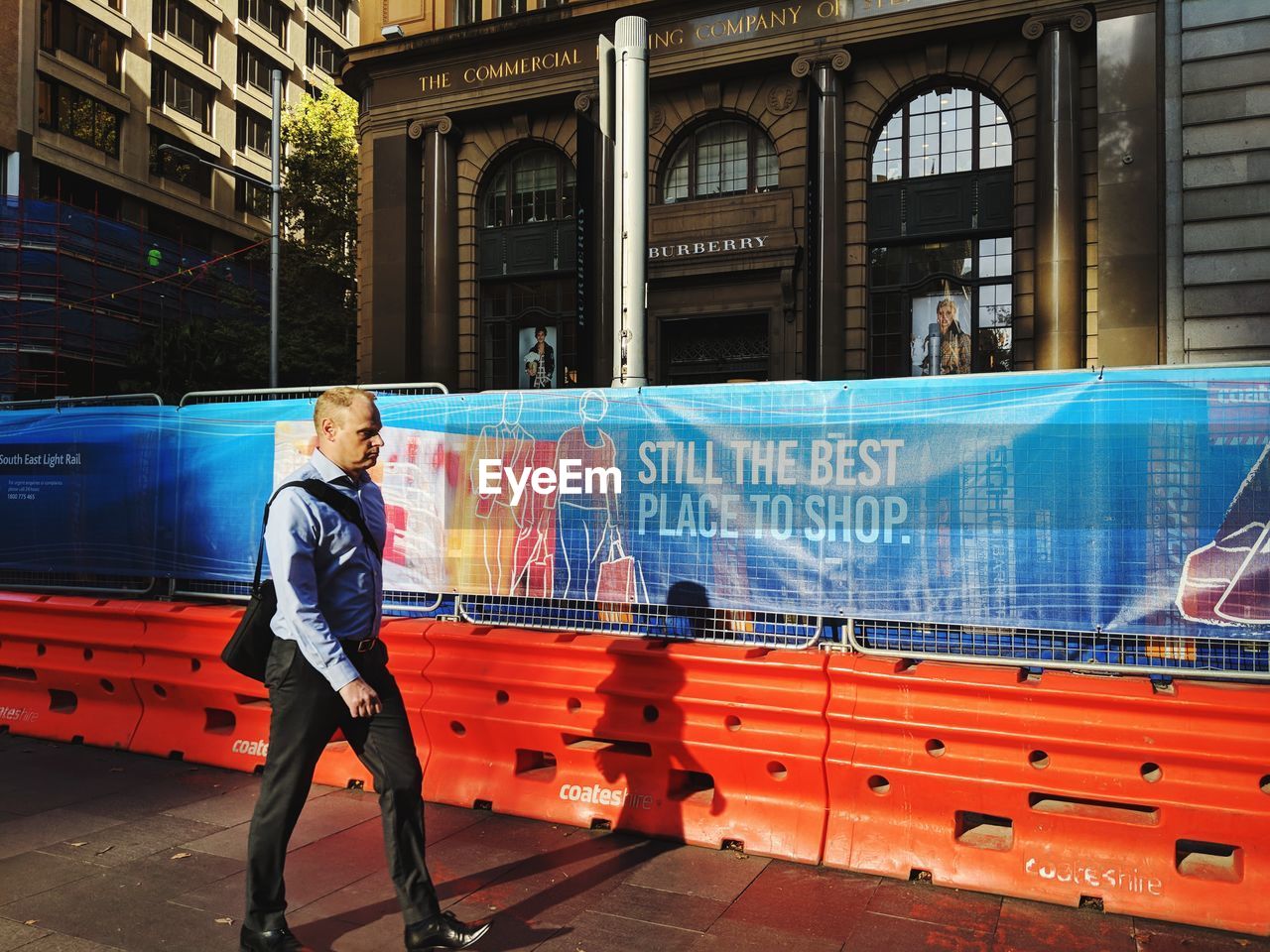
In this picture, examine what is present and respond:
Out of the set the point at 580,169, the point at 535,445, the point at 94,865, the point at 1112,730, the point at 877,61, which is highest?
the point at 877,61

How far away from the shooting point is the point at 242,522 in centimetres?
714

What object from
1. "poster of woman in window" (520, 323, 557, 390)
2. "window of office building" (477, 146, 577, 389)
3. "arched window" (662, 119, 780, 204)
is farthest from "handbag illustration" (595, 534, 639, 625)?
"poster of woman in window" (520, 323, 557, 390)

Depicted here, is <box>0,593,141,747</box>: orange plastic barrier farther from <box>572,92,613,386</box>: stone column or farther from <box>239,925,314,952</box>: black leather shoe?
<box>572,92,613,386</box>: stone column

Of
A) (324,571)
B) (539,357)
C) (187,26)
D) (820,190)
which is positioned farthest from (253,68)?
(324,571)

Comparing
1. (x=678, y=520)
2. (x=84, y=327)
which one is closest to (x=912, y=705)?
(x=678, y=520)

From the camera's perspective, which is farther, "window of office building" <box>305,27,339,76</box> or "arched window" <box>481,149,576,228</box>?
"window of office building" <box>305,27,339,76</box>

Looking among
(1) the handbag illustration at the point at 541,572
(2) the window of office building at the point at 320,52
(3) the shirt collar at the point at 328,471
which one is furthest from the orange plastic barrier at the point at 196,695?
Result: (2) the window of office building at the point at 320,52

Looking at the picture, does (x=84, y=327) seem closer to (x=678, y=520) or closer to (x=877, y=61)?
(x=877, y=61)

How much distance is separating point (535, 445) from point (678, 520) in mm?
1101

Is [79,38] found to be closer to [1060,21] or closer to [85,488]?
→ [1060,21]

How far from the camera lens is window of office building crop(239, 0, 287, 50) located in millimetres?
45812

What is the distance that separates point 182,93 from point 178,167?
370cm

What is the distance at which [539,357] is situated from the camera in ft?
69.1

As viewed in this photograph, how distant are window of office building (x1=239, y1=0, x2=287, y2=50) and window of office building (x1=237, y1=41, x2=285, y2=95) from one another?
1.30 meters
